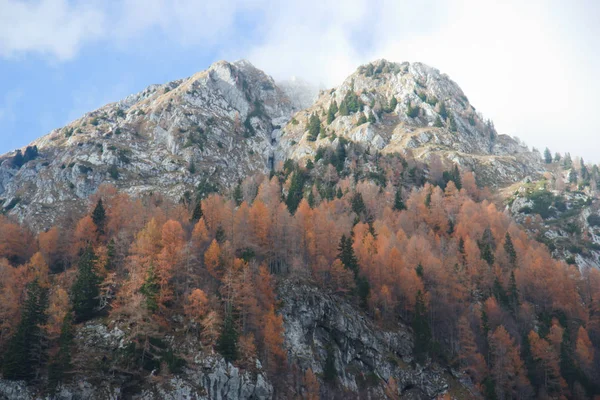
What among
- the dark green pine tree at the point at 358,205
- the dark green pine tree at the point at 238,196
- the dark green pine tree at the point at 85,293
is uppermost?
the dark green pine tree at the point at 238,196

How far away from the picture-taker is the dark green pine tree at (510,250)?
310ft

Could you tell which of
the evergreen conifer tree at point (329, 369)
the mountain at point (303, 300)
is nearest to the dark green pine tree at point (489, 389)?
the mountain at point (303, 300)

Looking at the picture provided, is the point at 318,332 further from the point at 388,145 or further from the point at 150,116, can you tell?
the point at 150,116

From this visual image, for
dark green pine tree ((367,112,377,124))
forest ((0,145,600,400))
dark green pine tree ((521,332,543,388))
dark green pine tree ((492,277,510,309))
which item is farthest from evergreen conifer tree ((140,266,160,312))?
dark green pine tree ((367,112,377,124))

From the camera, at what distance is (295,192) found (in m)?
124

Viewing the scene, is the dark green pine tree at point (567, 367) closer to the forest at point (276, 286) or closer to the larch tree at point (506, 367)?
the forest at point (276, 286)

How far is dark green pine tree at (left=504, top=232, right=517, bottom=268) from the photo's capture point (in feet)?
310

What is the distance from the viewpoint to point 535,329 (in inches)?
3179

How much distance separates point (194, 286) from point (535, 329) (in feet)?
215

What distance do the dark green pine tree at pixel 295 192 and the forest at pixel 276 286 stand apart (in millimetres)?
6235

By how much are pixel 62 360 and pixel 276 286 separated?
31979 millimetres

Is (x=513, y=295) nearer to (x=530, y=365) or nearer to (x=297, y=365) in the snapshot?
(x=530, y=365)

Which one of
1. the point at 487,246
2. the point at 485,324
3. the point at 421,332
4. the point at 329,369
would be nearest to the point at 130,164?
the point at 329,369

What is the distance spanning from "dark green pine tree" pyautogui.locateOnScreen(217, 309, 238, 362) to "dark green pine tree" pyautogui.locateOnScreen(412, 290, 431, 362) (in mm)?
32717
